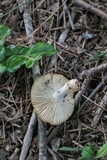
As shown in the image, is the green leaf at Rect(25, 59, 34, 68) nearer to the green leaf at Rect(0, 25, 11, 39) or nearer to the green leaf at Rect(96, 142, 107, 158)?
the green leaf at Rect(0, 25, 11, 39)

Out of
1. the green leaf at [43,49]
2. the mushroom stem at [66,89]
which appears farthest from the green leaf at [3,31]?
the mushroom stem at [66,89]

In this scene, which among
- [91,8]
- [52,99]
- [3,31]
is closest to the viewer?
[52,99]

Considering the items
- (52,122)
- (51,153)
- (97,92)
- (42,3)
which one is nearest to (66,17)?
(42,3)

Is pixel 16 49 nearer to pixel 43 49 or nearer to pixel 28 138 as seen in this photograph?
pixel 43 49

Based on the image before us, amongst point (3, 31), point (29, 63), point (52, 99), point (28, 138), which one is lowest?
point (28, 138)

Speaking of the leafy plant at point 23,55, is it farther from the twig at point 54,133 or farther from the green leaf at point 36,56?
the twig at point 54,133

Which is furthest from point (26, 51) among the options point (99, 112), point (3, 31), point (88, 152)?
point (88, 152)

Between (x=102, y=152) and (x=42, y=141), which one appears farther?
(x=42, y=141)

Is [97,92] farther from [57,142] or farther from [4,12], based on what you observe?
[4,12]

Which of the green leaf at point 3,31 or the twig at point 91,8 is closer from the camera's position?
the green leaf at point 3,31
